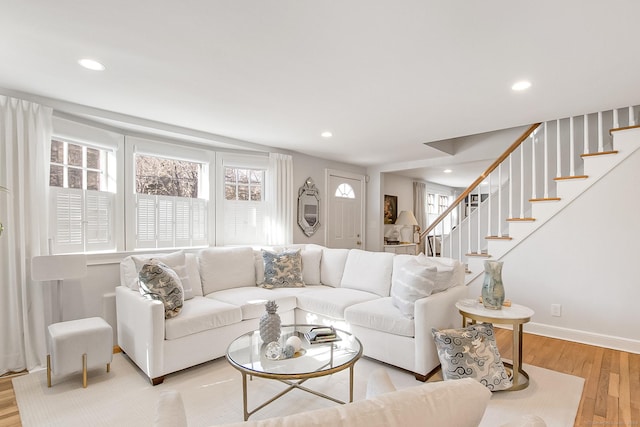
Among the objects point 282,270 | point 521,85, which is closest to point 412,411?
point 521,85

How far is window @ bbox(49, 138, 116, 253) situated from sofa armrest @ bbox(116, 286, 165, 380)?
744mm

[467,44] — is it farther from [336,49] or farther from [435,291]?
[435,291]

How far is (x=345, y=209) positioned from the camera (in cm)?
598

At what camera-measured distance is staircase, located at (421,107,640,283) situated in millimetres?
3303

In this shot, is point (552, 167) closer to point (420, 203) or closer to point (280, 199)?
point (280, 199)

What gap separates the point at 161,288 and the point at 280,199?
2386 mm

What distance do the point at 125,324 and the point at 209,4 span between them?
2694mm

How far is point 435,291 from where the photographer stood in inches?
112

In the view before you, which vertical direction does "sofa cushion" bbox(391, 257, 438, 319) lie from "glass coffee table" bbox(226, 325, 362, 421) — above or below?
above

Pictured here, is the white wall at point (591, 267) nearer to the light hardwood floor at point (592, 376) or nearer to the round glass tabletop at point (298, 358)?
the light hardwood floor at point (592, 376)

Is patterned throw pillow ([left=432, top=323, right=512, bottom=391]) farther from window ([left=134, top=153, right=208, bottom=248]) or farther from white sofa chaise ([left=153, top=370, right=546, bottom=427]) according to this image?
window ([left=134, top=153, right=208, bottom=248])

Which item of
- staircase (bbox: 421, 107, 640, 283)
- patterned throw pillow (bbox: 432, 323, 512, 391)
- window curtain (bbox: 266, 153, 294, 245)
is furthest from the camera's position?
window curtain (bbox: 266, 153, 294, 245)

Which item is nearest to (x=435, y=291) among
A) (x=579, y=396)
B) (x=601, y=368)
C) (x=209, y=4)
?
(x=579, y=396)

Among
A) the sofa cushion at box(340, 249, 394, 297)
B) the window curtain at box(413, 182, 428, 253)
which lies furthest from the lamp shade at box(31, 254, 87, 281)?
the window curtain at box(413, 182, 428, 253)
